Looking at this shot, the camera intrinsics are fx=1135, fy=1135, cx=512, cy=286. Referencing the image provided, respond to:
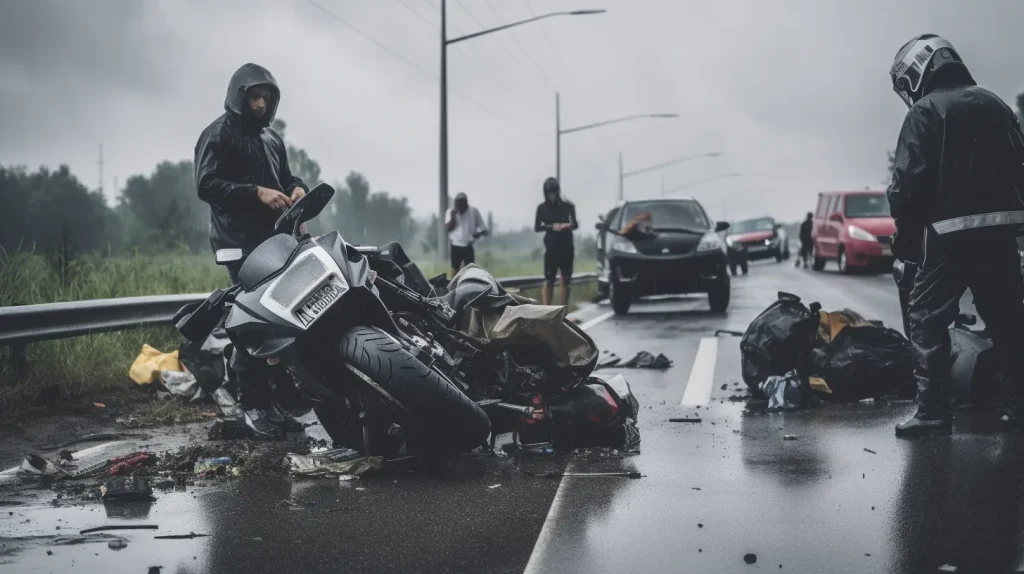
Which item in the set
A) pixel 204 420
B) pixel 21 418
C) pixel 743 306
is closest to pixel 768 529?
pixel 204 420

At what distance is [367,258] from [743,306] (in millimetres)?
13574

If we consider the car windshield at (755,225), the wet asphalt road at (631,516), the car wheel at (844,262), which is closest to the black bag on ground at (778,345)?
the wet asphalt road at (631,516)

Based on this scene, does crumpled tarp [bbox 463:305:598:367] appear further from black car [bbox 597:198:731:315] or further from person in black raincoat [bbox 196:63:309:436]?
black car [bbox 597:198:731:315]

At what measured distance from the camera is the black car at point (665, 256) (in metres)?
16.5

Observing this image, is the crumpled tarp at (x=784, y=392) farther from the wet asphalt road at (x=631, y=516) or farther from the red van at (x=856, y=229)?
the red van at (x=856, y=229)

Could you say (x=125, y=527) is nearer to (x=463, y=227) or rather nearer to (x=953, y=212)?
(x=953, y=212)

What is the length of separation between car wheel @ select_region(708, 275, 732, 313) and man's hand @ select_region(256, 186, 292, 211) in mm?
11269

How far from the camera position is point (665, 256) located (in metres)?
16.5

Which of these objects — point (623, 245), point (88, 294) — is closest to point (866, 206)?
point (623, 245)

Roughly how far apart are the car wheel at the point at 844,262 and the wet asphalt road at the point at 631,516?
73.7ft

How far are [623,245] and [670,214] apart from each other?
41.7 inches

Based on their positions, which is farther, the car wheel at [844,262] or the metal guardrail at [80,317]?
the car wheel at [844,262]

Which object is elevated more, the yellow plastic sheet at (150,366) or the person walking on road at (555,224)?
the person walking on road at (555,224)

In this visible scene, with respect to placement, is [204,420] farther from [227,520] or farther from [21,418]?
[227,520]
